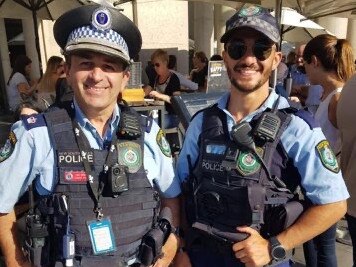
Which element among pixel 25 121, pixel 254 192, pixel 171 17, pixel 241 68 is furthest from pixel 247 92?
pixel 171 17

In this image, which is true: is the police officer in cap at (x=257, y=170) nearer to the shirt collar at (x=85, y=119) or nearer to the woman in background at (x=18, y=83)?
the shirt collar at (x=85, y=119)

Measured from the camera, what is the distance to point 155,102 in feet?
15.0

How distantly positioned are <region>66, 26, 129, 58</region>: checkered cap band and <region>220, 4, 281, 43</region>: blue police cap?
50 cm

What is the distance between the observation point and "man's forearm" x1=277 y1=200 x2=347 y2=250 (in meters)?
1.50

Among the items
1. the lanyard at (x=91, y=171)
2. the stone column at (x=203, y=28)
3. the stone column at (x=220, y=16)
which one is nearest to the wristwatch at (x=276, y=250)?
the lanyard at (x=91, y=171)

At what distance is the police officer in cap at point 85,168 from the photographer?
4.63 feet

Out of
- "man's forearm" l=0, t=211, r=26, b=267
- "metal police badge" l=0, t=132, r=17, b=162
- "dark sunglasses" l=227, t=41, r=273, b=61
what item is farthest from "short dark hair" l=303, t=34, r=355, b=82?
"man's forearm" l=0, t=211, r=26, b=267

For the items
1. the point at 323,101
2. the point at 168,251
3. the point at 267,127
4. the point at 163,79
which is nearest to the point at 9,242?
the point at 168,251

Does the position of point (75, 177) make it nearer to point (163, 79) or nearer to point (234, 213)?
point (234, 213)

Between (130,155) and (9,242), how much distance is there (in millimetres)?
625

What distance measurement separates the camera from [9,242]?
57.4 inches

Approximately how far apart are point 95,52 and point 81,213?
0.67m

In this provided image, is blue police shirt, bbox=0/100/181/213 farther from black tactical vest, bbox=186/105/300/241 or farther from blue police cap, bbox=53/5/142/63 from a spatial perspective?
black tactical vest, bbox=186/105/300/241

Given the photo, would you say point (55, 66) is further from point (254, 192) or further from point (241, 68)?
point (254, 192)
